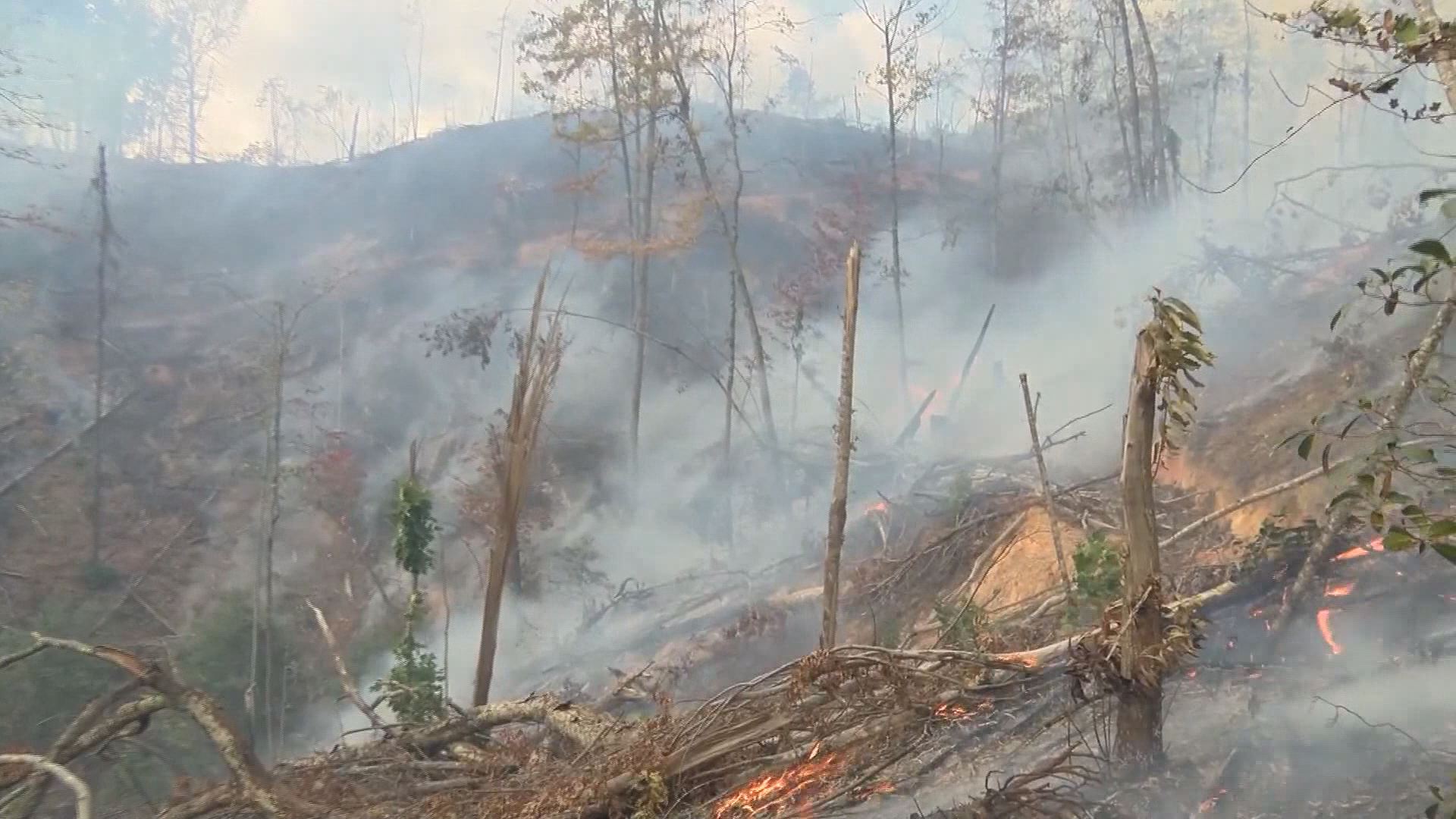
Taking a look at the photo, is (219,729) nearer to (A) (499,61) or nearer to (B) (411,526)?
(B) (411,526)

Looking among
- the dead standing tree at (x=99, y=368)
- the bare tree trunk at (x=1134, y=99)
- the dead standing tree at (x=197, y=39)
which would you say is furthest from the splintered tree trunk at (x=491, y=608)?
the dead standing tree at (x=197, y=39)

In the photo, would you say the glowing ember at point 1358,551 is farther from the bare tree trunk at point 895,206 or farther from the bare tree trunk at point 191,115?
the bare tree trunk at point 191,115

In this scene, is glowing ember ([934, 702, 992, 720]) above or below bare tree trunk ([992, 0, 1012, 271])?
below

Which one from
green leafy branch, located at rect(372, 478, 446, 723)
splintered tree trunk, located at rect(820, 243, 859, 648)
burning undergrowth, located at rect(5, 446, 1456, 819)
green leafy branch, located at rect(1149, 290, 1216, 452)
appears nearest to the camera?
green leafy branch, located at rect(1149, 290, 1216, 452)

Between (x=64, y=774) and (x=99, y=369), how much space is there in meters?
9.37

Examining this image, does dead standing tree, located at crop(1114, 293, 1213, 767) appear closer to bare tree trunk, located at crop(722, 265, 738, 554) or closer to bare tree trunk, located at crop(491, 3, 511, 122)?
bare tree trunk, located at crop(722, 265, 738, 554)

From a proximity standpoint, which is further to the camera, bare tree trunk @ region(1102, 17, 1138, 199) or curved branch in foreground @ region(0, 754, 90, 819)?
bare tree trunk @ region(1102, 17, 1138, 199)

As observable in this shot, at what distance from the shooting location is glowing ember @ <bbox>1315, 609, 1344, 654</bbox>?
9.45 feet

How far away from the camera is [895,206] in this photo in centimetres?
979

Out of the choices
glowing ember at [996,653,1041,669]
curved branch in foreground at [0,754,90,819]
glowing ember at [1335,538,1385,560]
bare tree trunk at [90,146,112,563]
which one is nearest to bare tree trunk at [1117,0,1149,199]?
glowing ember at [1335,538,1385,560]

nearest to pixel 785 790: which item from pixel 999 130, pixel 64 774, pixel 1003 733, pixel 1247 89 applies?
pixel 1003 733

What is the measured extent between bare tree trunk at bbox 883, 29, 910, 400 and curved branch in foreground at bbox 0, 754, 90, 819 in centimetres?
706

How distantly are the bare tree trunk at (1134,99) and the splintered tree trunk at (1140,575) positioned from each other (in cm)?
694

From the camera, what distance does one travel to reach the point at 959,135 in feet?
31.8
